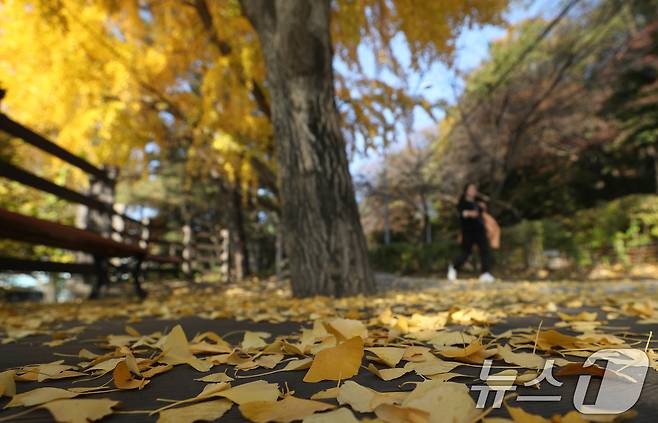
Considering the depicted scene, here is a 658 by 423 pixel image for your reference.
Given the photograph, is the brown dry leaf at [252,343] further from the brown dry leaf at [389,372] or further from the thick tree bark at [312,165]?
the thick tree bark at [312,165]

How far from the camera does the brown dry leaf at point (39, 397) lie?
74cm

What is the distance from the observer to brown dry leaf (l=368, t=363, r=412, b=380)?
892 mm

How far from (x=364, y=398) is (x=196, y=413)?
0.29m

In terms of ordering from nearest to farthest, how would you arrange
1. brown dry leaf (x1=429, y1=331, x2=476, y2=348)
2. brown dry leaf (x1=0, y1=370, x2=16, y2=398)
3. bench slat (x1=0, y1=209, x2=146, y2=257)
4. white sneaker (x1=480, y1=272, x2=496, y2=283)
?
brown dry leaf (x1=0, y1=370, x2=16, y2=398), brown dry leaf (x1=429, y1=331, x2=476, y2=348), bench slat (x1=0, y1=209, x2=146, y2=257), white sneaker (x1=480, y1=272, x2=496, y2=283)

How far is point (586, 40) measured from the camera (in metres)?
9.16

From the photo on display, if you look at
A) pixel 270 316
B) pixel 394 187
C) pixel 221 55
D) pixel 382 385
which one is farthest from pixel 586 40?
pixel 382 385

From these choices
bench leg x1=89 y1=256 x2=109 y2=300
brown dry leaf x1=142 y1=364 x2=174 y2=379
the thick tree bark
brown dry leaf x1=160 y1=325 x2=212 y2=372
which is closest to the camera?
brown dry leaf x1=142 y1=364 x2=174 y2=379

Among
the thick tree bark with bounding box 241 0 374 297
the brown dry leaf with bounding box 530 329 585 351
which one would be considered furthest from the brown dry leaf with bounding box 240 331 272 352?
the thick tree bark with bounding box 241 0 374 297

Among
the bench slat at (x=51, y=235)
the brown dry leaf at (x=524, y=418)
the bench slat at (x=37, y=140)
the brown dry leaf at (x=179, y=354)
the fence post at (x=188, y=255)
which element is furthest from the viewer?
the fence post at (x=188, y=255)

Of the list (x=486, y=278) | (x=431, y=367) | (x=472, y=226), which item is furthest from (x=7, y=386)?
Result: (x=472, y=226)

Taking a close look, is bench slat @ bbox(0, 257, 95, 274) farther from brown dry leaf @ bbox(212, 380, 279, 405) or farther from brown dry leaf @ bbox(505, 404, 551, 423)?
brown dry leaf @ bbox(505, 404, 551, 423)

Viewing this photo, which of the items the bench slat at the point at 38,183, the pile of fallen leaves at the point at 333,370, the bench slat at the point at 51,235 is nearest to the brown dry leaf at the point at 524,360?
the pile of fallen leaves at the point at 333,370

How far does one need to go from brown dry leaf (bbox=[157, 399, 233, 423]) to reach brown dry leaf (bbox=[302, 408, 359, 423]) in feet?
0.56

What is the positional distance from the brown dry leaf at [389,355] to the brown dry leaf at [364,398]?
0.74 feet
